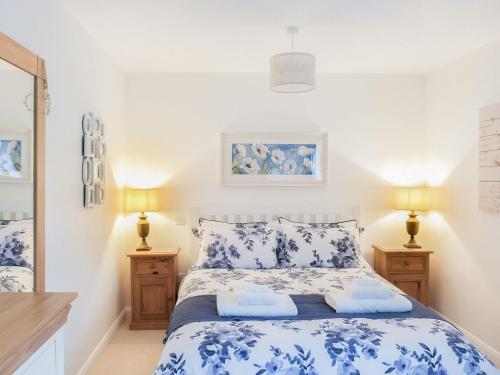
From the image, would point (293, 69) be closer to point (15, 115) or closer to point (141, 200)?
point (15, 115)

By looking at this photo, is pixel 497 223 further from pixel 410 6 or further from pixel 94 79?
pixel 94 79

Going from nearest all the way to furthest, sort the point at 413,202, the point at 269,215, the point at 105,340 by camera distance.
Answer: the point at 105,340 < the point at 413,202 < the point at 269,215

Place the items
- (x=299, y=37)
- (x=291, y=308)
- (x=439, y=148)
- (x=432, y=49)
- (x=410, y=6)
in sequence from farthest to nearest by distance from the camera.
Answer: (x=439, y=148)
(x=432, y=49)
(x=299, y=37)
(x=410, y=6)
(x=291, y=308)

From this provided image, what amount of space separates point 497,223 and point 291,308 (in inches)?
76.5

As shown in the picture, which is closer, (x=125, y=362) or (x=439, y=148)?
(x=125, y=362)

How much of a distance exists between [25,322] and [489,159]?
338 centimetres

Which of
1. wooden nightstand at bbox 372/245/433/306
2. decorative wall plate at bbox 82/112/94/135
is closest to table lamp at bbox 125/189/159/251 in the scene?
decorative wall plate at bbox 82/112/94/135

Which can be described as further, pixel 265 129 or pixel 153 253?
pixel 265 129

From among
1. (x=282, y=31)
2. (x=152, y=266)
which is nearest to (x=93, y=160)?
(x=152, y=266)

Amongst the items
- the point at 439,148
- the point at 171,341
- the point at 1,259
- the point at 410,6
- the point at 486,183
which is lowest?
the point at 171,341

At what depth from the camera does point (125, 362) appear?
3285 mm

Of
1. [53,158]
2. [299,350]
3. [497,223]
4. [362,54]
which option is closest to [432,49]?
[362,54]

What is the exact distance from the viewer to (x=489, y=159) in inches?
132

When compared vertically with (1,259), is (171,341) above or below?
below
